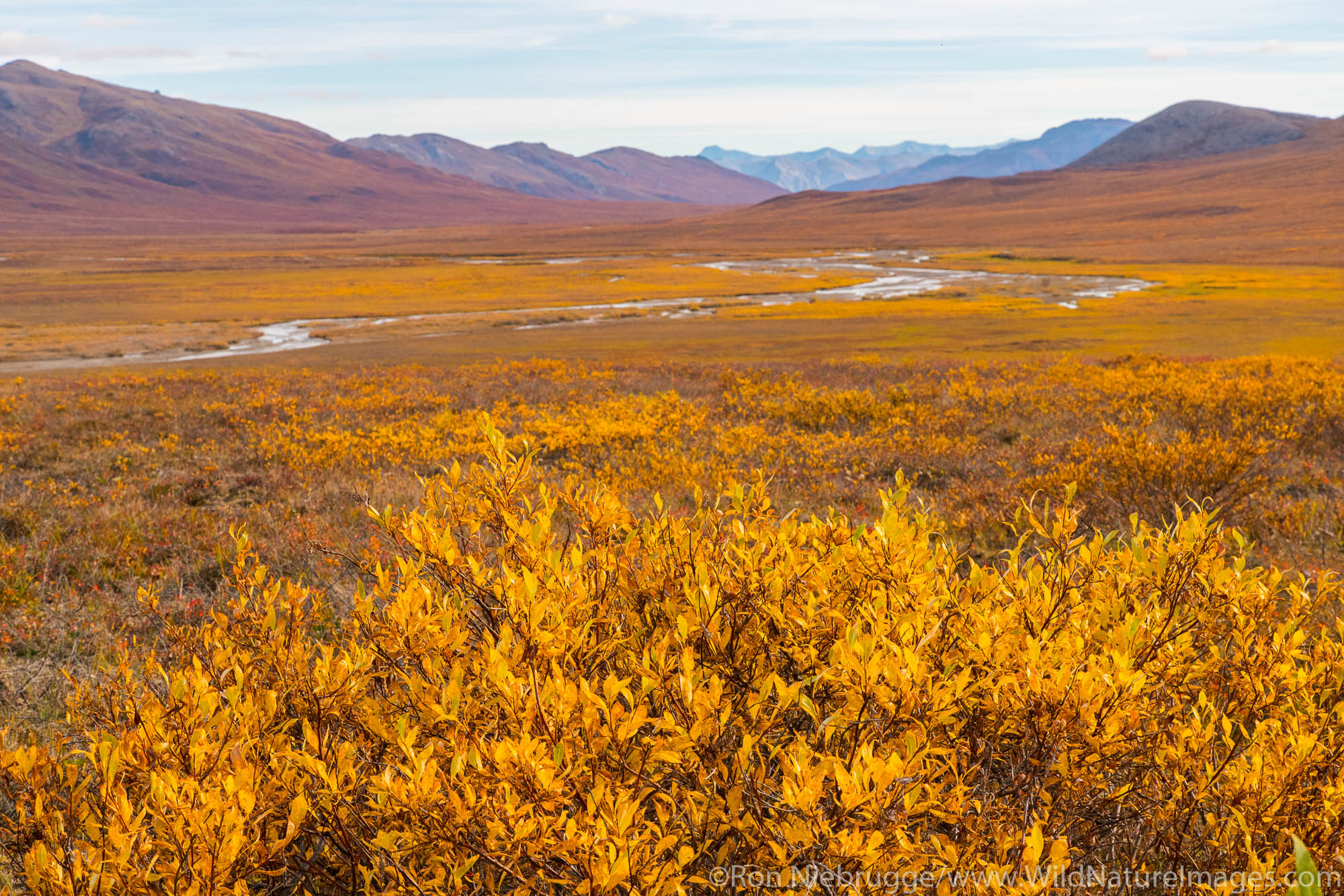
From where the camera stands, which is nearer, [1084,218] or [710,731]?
[710,731]

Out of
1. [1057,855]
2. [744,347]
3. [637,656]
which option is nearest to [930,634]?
[1057,855]

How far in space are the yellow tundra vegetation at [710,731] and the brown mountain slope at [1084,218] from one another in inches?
2680

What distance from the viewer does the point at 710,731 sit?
5.23 ft

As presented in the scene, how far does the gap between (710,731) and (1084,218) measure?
13369 cm

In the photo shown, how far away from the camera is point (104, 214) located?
17150cm

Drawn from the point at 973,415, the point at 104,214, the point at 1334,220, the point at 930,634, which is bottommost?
the point at 973,415

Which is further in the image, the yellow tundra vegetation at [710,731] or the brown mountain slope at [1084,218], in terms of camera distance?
the brown mountain slope at [1084,218]

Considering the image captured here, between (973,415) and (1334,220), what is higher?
(1334,220)

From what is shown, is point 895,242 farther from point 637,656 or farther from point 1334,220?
point 637,656

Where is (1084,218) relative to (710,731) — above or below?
above

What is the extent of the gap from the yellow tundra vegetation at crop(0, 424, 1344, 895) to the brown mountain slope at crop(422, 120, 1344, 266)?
68073mm

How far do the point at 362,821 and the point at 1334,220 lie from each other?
371ft

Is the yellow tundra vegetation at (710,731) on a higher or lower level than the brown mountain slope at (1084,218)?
lower

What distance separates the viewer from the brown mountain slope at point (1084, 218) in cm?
7956
